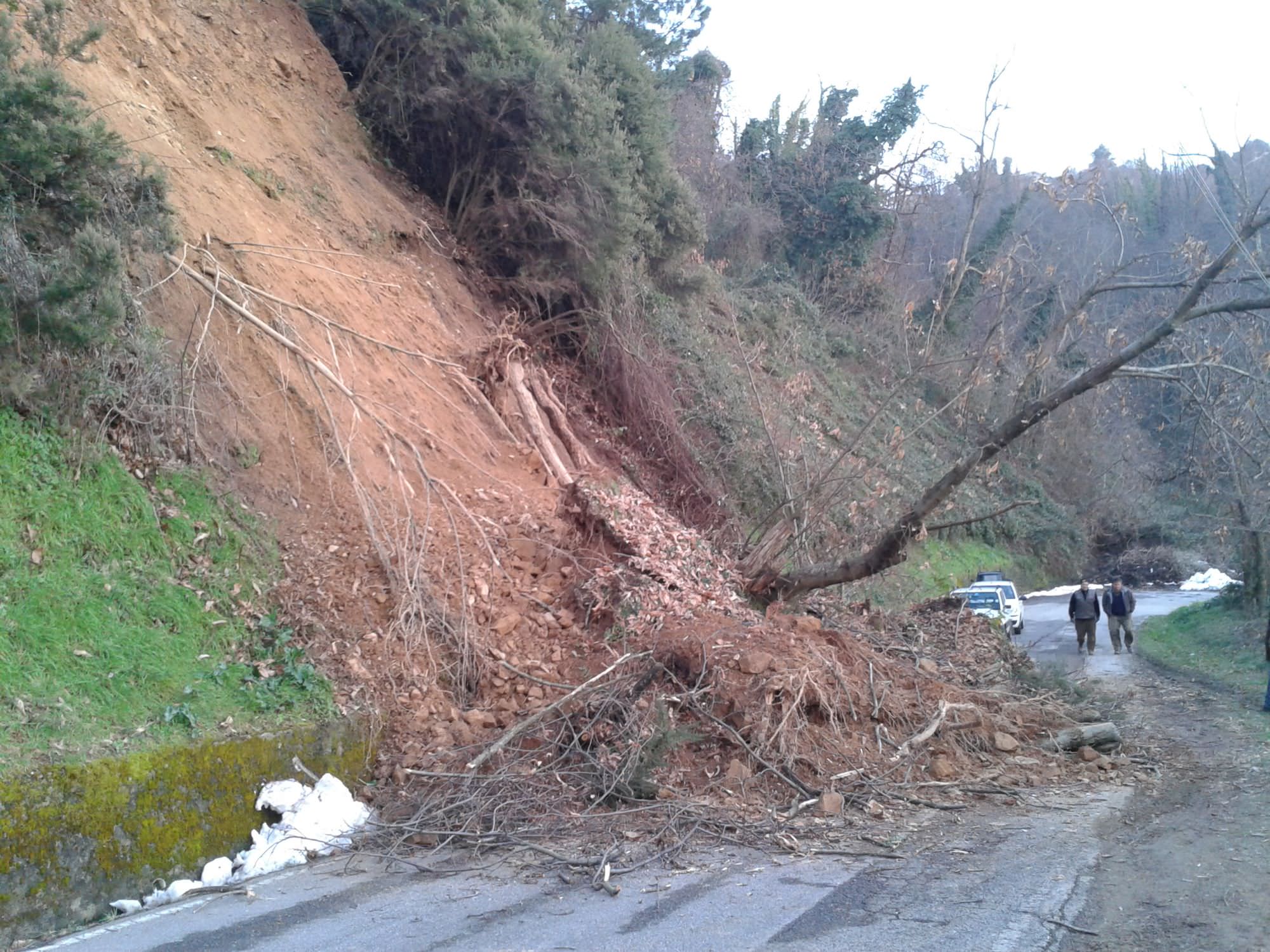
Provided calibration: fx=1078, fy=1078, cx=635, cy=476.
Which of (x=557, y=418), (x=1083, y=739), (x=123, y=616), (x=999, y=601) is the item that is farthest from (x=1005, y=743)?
(x=999, y=601)

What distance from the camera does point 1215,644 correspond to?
65.5 ft

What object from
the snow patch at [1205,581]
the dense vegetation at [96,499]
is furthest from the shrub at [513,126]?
the snow patch at [1205,581]

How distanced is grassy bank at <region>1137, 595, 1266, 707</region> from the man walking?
39 cm

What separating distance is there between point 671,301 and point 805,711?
13762 mm

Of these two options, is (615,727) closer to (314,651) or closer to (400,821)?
(400,821)

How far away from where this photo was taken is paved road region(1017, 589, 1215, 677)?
17828 mm

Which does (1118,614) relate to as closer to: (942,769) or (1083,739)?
(1083,739)

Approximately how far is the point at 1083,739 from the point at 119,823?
Answer: 8.02m

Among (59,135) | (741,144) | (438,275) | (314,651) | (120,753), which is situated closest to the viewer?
(120,753)

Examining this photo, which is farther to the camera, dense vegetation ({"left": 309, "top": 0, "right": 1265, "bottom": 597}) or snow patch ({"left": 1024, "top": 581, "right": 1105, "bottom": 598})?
snow patch ({"left": 1024, "top": 581, "right": 1105, "bottom": 598})

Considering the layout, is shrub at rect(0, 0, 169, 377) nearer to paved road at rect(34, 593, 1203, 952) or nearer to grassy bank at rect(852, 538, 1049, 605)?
paved road at rect(34, 593, 1203, 952)

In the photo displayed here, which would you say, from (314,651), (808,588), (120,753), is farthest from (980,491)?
(120,753)

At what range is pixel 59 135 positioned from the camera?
9102mm

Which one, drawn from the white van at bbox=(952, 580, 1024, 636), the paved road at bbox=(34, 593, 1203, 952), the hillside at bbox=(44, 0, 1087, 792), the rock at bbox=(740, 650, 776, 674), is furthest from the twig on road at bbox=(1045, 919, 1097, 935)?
the white van at bbox=(952, 580, 1024, 636)
